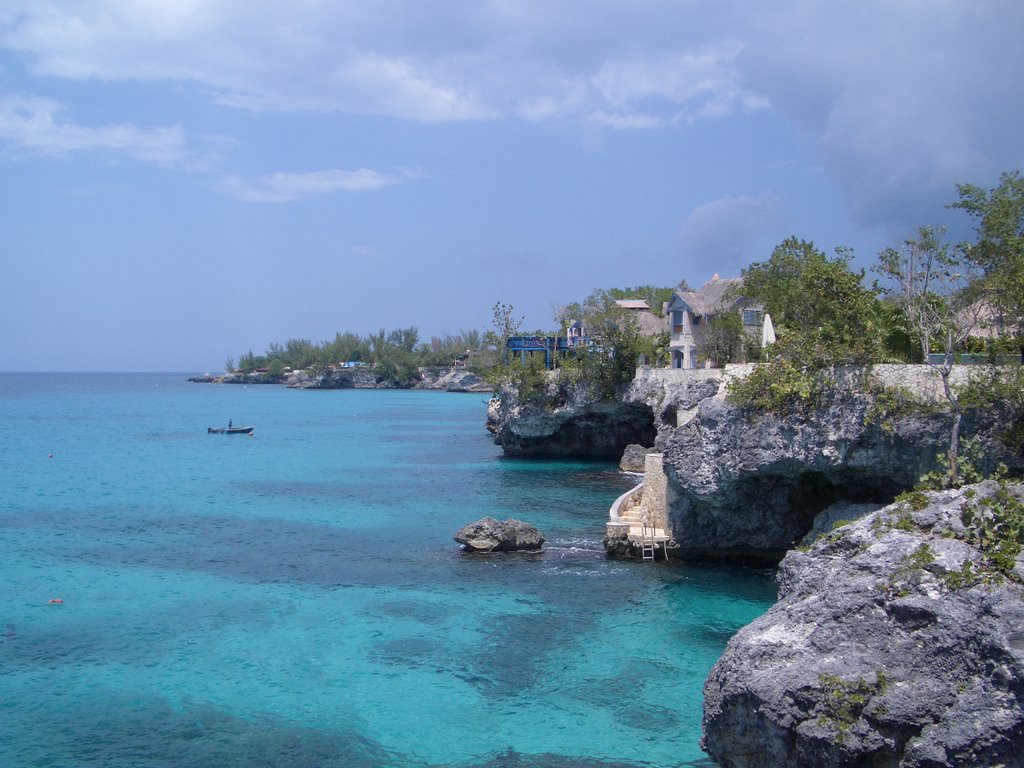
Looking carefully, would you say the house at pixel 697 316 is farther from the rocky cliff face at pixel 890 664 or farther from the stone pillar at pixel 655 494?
the rocky cliff face at pixel 890 664

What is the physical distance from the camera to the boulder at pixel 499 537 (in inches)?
1079

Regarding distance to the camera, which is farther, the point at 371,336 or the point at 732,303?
the point at 371,336

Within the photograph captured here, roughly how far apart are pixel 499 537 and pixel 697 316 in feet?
88.5

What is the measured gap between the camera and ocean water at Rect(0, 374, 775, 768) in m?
14.9

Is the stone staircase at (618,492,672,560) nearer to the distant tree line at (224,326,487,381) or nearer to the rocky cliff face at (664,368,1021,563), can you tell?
the rocky cliff face at (664,368,1021,563)

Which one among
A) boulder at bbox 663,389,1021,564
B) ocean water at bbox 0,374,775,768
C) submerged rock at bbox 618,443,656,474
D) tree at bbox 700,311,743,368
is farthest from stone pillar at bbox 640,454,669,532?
submerged rock at bbox 618,443,656,474

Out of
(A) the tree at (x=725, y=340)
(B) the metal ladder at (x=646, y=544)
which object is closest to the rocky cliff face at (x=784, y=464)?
(B) the metal ladder at (x=646, y=544)

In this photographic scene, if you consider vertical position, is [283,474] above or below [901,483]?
below

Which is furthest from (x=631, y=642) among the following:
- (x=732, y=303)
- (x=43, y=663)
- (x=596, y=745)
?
(x=732, y=303)

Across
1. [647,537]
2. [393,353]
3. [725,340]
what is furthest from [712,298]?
[393,353]

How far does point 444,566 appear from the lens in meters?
26.0

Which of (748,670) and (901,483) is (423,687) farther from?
(901,483)

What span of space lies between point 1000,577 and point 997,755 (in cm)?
222

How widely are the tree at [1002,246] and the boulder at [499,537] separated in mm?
15680
